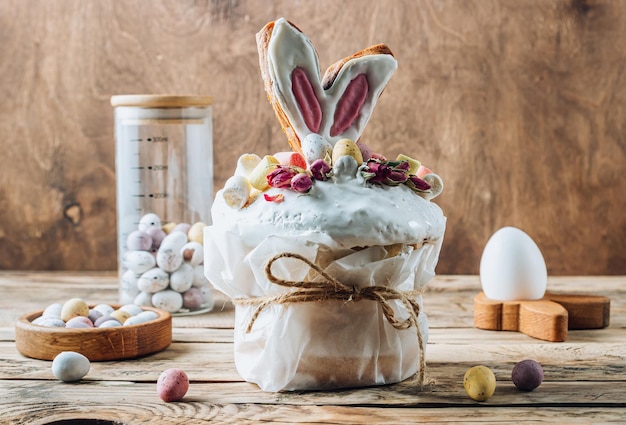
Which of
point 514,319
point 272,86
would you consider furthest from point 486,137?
point 272,86

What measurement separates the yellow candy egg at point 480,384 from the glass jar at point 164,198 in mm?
656

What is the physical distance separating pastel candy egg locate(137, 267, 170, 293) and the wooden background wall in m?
0.53

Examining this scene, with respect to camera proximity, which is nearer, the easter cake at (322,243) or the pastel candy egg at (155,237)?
the easter cake at (322,243)

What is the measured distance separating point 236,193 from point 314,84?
0.15 m

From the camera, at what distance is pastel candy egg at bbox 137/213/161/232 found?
1479 mm

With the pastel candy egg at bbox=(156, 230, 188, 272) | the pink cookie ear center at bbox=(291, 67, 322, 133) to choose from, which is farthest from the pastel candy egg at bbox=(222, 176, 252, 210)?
the pastel candy egg at bbox=(156, 230, 188, 272)

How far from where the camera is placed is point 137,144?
150 cm

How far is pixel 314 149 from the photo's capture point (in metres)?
0.94

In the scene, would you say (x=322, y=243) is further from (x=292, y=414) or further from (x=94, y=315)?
(x=94, y=315)

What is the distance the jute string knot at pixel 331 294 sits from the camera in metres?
0.89

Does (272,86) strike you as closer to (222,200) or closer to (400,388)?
(222,200)

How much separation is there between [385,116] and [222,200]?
0.97m

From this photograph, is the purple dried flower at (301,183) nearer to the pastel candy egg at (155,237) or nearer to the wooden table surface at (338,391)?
the wooden table surface at (338,391)

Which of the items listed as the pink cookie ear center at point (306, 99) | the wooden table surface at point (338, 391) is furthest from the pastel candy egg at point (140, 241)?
the pink cookie ear center at point (306, 99)
